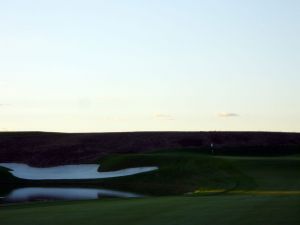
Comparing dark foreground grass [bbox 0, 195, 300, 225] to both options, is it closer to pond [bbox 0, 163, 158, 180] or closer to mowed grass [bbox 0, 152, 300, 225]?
mowed grass [bbox 0, 152, 300, 225]

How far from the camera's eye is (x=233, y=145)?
175 ft

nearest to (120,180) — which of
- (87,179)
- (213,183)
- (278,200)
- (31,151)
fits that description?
(87,179)

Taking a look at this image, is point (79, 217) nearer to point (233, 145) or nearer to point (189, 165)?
point (189, 165)

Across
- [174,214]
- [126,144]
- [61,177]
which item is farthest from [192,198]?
[126,144]

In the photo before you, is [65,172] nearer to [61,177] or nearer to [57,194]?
[61,177]

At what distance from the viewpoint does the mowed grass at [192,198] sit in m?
15.7

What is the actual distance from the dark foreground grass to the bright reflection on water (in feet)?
34.7

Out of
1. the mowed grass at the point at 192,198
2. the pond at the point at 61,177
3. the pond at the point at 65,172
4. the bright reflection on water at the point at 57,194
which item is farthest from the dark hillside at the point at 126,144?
the bright reflection on water at the point at 57,194

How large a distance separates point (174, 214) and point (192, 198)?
560 cm

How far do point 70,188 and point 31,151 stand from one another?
16751 millimetres

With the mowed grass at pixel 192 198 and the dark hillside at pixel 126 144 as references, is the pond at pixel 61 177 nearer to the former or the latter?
the mowed grass at pixel 192 198

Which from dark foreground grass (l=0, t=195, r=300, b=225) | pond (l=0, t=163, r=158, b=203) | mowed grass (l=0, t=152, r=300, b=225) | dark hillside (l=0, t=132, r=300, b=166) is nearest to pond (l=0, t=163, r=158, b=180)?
pond (l=0, t=163, r=158, b=203)

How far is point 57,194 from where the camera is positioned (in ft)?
106

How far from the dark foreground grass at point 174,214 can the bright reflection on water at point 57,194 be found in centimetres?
1059
